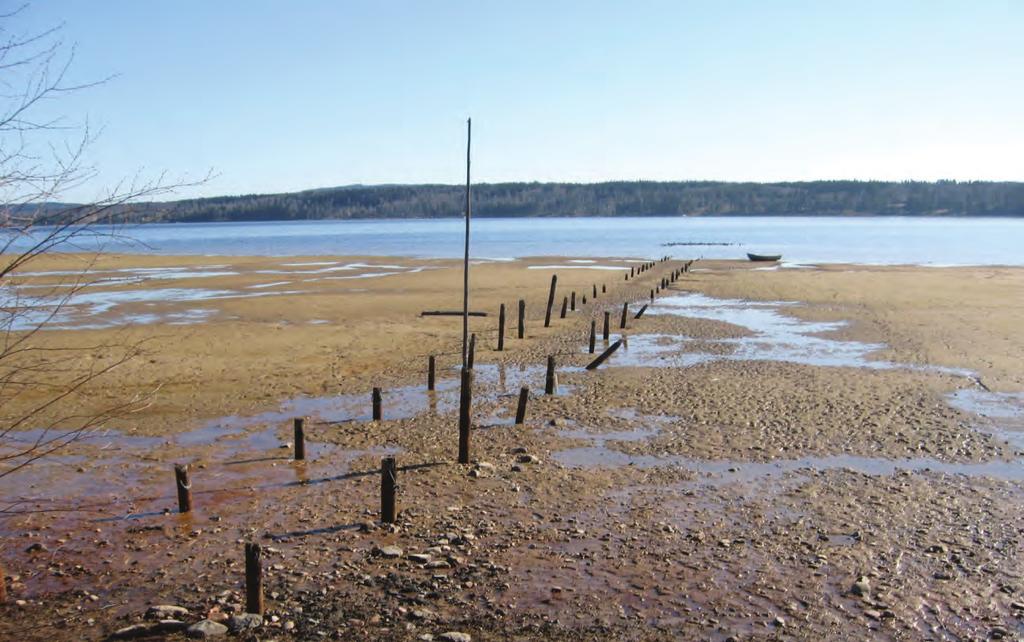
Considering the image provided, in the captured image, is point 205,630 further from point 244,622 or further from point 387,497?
point 387,497

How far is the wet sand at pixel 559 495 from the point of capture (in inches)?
320

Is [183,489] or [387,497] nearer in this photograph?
[387,497]

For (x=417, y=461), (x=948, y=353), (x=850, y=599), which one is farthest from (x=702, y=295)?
(x=850, y=599)

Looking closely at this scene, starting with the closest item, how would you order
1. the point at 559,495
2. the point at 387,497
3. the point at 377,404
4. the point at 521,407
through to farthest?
the point at 387,497
the point at 559,495
the point at 521,407
the point at 377,404

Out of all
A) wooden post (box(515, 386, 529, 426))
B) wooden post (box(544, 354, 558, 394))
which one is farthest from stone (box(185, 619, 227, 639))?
wooden post (box(544, 354, 558, 394))

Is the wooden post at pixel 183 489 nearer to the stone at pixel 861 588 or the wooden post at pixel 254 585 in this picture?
the wooden post at pixel 254 585

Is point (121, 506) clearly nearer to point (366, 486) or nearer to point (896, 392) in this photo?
point (366, 486)

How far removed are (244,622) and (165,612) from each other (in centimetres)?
90

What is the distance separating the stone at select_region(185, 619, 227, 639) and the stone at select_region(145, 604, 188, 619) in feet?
1.16

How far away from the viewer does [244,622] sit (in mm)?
7547

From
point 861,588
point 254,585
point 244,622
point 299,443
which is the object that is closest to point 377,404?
point 299,443

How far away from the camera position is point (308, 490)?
11.6m

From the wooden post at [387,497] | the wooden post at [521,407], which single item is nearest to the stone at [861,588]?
the wooden post at [387,497]

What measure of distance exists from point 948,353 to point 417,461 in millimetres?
17659
